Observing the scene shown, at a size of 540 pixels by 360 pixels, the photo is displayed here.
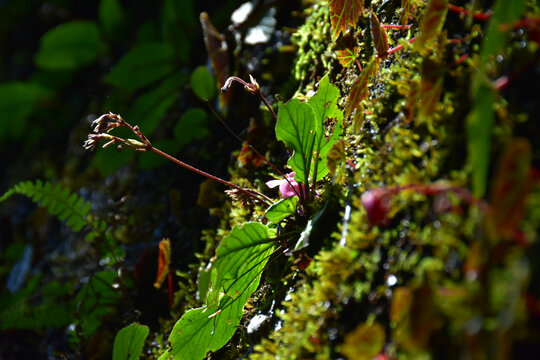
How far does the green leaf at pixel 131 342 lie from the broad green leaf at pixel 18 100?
8.35ft

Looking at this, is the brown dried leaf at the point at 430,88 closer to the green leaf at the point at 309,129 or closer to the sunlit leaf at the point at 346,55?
the green leaf at the point at 309,129

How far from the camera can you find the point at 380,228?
0.91 meters

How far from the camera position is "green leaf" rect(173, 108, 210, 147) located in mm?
2059

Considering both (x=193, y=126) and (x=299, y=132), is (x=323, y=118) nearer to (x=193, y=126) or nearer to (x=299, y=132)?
(x=299, y=132)

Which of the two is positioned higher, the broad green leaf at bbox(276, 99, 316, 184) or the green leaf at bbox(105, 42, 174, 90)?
the broad green leaf at bbox(276, 99, 316, 184)

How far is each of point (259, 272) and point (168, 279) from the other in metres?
0.62

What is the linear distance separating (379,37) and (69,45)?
2.53 metres

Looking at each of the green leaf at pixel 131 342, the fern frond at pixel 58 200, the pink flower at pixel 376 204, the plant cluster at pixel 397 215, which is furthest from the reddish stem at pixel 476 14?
the fern frond at pixel 58 200

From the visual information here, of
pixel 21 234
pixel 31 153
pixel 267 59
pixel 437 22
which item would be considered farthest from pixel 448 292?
pixel 31 153

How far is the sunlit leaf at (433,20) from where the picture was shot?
875 millimetres

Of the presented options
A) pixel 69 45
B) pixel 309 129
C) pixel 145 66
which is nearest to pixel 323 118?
pixel 309 129

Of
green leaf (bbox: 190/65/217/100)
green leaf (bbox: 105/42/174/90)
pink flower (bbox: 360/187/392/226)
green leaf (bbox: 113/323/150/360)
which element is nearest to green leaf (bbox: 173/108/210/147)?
green leaf (bbox: 190/65/217/100)

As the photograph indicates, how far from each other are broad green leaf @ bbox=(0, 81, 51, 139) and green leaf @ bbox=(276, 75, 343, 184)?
2.68 meters

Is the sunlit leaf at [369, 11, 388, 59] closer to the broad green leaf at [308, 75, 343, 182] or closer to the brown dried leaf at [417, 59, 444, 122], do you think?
the broad green leaf at [308, 75, 343, 182]
